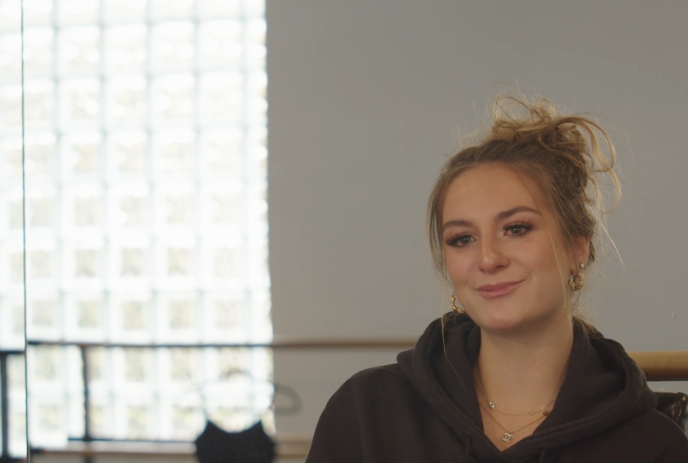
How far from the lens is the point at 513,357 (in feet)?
3.53

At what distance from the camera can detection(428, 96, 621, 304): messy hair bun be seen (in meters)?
1.04

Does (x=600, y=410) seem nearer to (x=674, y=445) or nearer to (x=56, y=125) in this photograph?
(x=674, y=445)

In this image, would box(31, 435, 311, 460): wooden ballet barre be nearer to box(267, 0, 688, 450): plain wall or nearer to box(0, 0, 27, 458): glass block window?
box(0, 0, 27, 458): glass block window

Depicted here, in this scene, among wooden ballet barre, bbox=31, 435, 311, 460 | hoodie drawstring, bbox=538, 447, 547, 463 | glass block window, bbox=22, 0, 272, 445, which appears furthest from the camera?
wooden ballet barre, bbox=31, 435, 311, 460

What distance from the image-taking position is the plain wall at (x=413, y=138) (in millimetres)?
1252

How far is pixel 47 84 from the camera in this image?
5.43 feet

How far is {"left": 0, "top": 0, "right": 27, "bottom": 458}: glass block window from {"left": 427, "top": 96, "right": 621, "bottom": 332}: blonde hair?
1.11 metres

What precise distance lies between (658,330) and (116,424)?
1.25 m

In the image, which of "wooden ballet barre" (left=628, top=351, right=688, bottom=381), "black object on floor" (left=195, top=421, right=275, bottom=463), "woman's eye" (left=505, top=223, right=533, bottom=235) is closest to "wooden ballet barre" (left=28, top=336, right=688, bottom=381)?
"wooden ballet barre" (left=628, top=351, right=688, bottom=381)

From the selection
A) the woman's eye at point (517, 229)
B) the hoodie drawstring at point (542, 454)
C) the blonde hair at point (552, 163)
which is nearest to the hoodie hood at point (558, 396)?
the hoodie drawstring at point (542, 454)

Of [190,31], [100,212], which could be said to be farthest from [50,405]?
[190,31]

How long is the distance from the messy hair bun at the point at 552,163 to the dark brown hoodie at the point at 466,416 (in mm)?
164

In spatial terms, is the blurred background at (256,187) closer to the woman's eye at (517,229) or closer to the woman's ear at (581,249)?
the woman's ear at (581,249)

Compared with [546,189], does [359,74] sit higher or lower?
higher
